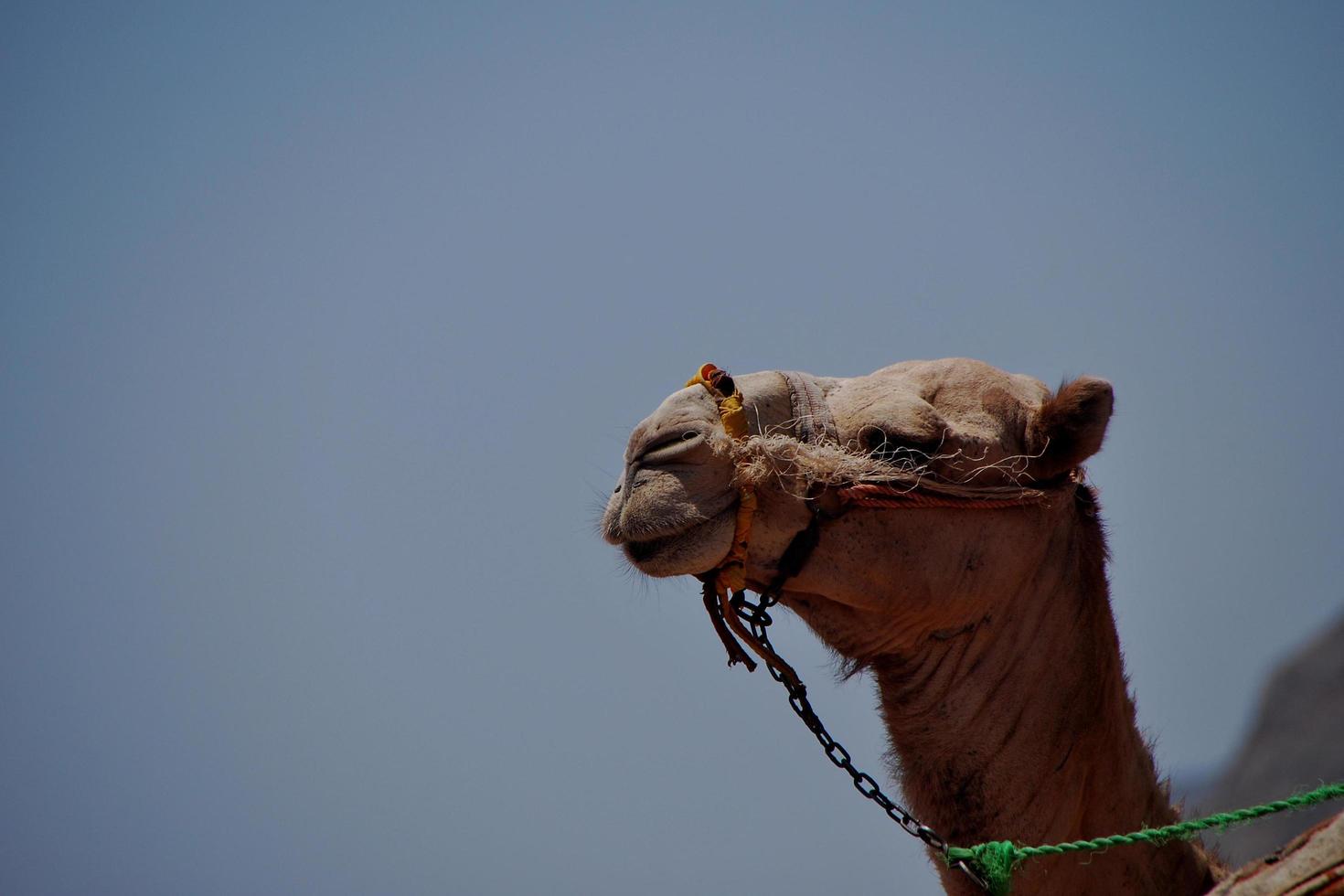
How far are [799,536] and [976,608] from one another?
2.26 feet

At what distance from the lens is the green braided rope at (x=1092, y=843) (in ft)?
11.4

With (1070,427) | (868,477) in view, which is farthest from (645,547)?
(1070,427)

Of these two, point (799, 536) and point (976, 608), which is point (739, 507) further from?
point (976, 608)

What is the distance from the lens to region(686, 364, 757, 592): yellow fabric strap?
3.93m

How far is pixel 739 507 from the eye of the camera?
395 cm

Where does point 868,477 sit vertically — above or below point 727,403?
below

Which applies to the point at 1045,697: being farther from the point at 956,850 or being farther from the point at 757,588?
the point at 757,588

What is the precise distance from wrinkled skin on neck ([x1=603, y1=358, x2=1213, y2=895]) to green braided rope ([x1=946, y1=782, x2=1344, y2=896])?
0.56ft

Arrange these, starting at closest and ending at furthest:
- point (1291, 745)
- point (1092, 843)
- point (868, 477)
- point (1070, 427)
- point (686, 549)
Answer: point (1092, 843) → point (686, 549) → point (868, 477) → point (1070, 427) → point (1291, 745)

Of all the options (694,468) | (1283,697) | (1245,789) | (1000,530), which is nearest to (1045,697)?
(1000,530)

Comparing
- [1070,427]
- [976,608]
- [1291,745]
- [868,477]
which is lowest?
[1291,745]

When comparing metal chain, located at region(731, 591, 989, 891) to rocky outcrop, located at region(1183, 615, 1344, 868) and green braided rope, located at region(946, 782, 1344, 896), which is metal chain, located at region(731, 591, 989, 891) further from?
rocky outcrop, located at region(1183, 615, 1344, 868)

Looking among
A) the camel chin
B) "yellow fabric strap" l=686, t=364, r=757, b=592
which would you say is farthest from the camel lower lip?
"yellow fabric strap" l=686, t=364, r=757, b=592

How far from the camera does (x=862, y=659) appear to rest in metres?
4.40
